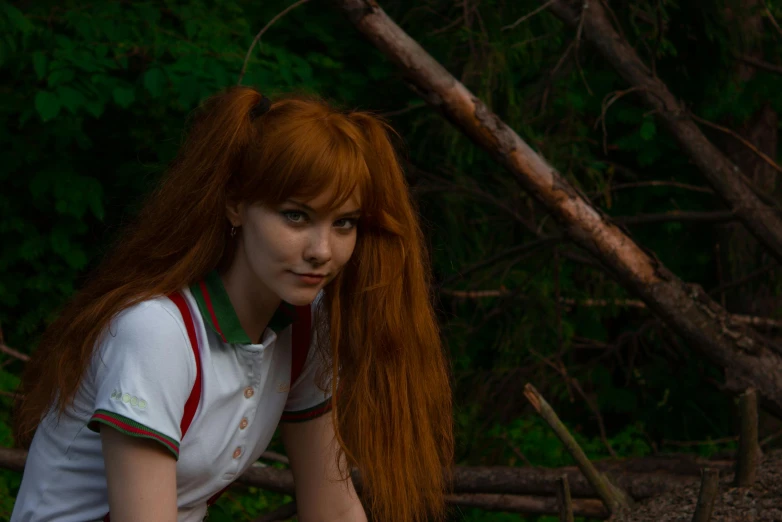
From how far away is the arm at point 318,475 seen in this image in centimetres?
229

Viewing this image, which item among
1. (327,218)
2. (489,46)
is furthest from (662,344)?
(327,218)

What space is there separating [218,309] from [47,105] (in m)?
2.66

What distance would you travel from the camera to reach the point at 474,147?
512 centimetres

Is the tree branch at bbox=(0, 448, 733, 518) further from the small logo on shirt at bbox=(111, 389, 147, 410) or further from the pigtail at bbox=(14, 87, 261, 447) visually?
the small logo on shirt at bbox=(111, 389, 147, 410)

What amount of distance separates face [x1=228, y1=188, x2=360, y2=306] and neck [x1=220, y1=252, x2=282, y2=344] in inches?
2.2

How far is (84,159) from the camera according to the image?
5168 mm

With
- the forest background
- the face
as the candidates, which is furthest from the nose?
the forest background

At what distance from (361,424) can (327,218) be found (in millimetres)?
511

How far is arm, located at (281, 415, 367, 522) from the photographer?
7.50ft

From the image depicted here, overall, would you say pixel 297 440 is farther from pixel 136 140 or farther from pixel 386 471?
pixel 136 140

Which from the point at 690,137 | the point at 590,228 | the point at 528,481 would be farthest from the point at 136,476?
the point at 690,137

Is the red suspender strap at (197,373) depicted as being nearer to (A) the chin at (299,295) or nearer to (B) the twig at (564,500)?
(A) the chin at (299,295)

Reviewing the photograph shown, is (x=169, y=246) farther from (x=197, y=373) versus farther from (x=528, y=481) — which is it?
(x=528, y=481)

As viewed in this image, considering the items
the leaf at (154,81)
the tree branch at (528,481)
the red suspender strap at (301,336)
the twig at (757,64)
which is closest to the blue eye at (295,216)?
the red suspender strap at (301,336)
